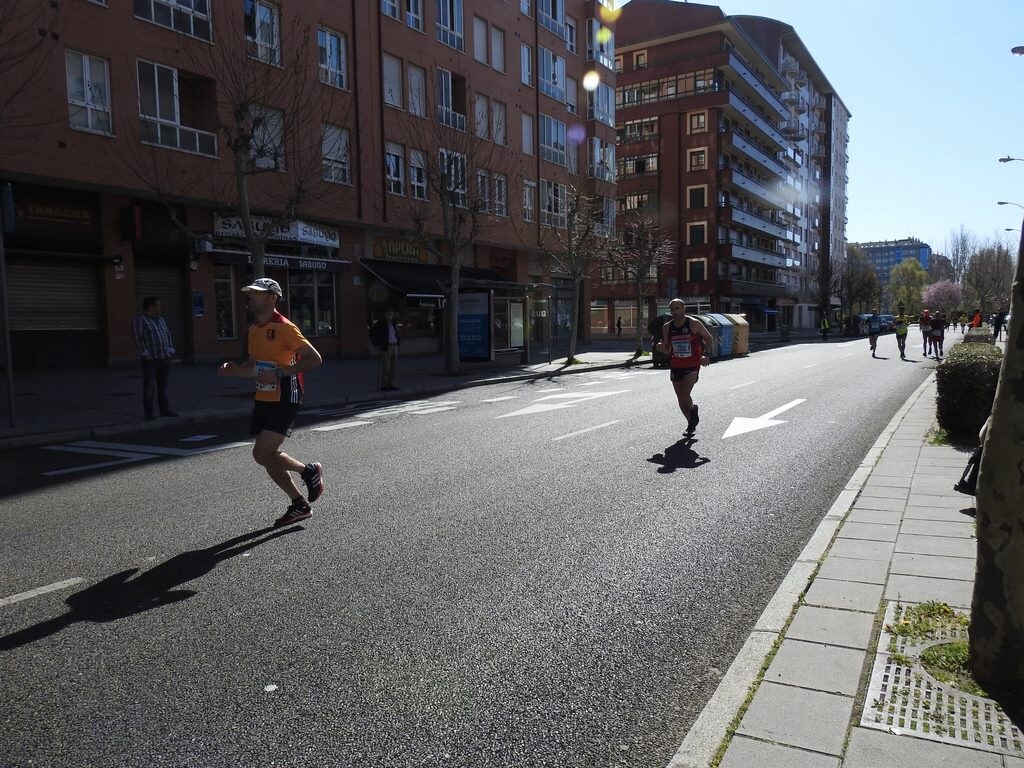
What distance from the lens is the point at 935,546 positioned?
184 inches

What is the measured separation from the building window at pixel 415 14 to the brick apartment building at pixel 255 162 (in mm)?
101

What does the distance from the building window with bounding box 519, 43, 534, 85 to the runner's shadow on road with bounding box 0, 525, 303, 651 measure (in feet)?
110

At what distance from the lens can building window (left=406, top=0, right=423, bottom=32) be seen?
93.0 feet

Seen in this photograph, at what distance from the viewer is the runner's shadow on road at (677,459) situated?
25.5ft

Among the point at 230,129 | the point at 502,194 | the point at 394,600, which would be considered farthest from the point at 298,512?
the point at 502,194

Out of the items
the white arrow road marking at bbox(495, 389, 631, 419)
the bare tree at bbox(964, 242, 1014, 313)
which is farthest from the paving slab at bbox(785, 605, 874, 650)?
the bare tree at bbox(964, 242, 1014, 313)

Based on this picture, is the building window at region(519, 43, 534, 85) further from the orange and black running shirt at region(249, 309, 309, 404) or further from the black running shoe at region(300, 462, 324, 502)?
the black running shoe at region(300, 462, 324, 502)

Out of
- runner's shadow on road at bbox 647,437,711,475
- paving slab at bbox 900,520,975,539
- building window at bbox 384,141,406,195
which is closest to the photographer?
paving slab at bbox 900,520,975,539

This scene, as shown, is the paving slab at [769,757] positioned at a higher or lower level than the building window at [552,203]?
lower

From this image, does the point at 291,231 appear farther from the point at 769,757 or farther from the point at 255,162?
the point at 769,757

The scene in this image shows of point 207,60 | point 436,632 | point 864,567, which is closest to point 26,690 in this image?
point 436,632

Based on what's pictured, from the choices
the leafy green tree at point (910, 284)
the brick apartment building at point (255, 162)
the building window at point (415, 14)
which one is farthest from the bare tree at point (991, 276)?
the building window at point (415, 14)

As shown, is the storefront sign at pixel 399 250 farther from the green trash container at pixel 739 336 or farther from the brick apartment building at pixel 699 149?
the brick apartment building at pixel 699 149

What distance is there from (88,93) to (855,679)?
2106cm
